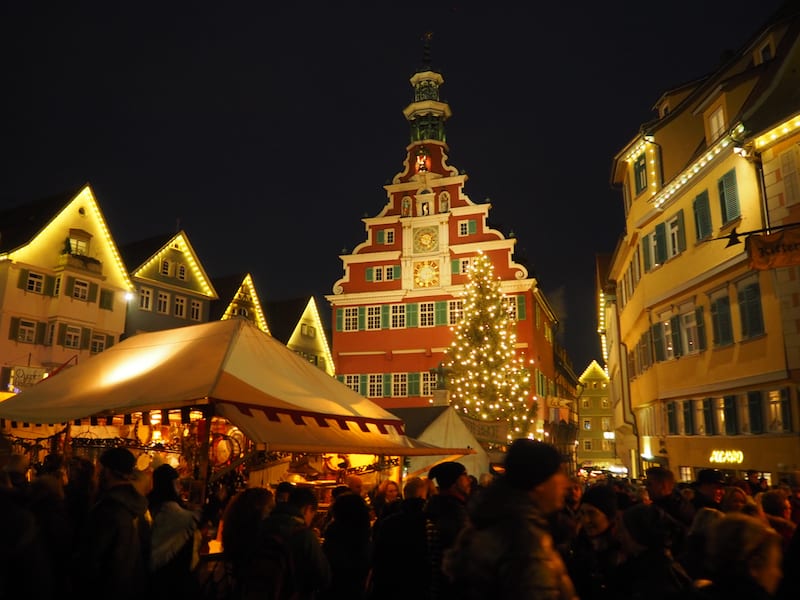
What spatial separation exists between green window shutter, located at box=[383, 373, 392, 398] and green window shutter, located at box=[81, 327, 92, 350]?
650 inches

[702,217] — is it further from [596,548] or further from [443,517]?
[443,517]

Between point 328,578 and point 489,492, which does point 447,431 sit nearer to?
point 328,578

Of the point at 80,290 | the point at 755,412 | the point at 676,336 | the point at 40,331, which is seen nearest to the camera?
the point at 755,412

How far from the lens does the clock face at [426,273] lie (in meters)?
40.3

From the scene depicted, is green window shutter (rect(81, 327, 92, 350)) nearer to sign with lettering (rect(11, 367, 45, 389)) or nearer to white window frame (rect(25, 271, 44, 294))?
sign with lettering (rect(11, 367, 45, 389))

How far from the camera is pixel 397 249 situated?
41.3m

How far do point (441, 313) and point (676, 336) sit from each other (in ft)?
69.8

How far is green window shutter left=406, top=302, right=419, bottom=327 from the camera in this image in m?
40.3

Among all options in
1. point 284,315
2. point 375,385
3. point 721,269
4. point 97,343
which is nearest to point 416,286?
point 375,385

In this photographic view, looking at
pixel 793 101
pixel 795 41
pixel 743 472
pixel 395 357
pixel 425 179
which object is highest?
pixel 425 179

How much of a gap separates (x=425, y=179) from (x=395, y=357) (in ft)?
37.5

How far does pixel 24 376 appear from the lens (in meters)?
29.1

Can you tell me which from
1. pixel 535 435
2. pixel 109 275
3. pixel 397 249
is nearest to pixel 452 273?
pixel 397 249

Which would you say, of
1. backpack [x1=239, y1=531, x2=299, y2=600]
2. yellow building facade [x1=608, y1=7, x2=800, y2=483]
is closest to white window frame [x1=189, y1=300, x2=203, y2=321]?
yellow building facade [x1=608, y1=7, x2=800, y2=483]
